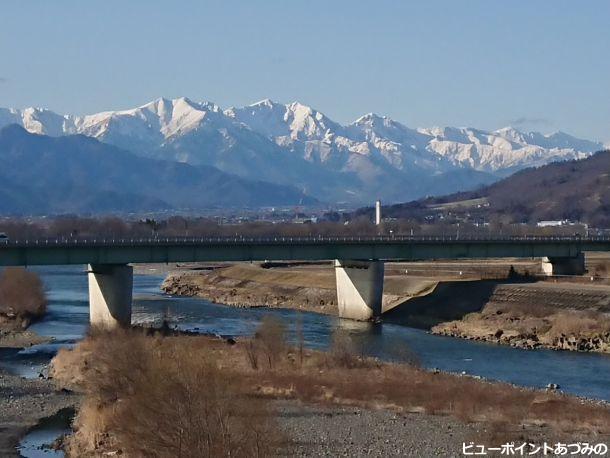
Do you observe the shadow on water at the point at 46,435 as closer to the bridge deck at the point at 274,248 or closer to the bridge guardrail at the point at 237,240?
the bridge deck at the point at 274,248

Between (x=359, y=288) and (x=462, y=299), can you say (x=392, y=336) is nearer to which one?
(x=359, y=288)

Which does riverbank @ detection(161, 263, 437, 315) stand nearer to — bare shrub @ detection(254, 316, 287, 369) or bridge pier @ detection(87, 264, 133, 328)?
bridge pier @ detection(87, 264, 133, 328)

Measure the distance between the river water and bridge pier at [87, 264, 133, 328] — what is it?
192 cm

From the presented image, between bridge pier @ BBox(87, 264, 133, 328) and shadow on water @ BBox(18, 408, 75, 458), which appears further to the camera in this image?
bridge pier @ BBox(87, 264, 133, 328)

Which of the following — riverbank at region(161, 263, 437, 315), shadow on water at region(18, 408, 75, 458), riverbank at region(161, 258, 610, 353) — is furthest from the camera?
riverbank at region(161, 263, 437, 315)

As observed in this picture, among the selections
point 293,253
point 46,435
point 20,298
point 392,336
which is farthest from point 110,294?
point 46,435

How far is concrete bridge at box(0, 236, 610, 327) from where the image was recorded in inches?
3406

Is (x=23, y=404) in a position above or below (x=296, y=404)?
below

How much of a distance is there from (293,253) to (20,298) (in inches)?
926

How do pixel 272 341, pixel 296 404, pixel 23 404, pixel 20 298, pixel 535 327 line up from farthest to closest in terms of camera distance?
pixel 20 298 < pixel 535 327 < pixel 272 341 < pixel 23 404 < pixel 296 404

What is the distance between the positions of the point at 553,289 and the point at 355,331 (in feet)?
61.5

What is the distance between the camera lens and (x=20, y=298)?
99.1 m

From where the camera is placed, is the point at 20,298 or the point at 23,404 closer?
the point at 23,404

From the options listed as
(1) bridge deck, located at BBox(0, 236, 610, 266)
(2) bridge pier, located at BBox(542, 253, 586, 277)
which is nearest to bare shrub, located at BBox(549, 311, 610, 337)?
(1) bridge deck, located at BBox(0, 236, 610, 266)
